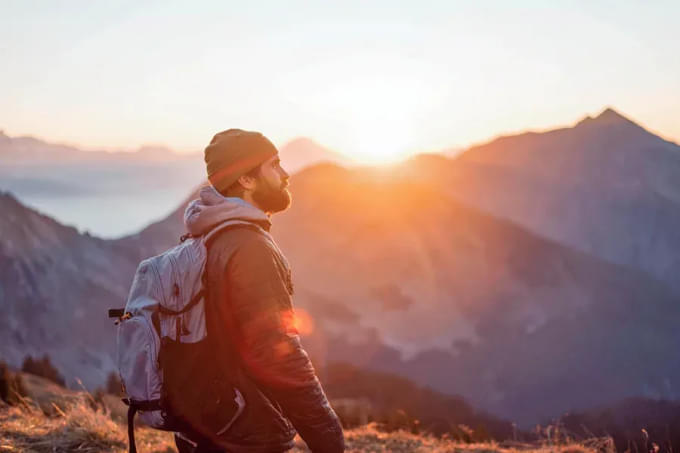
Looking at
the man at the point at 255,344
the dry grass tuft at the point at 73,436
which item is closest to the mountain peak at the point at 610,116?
the dry grass tuft at the point at 73,436

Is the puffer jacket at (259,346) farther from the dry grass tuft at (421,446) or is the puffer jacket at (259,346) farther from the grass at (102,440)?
the dry grass tuft at (421,446)

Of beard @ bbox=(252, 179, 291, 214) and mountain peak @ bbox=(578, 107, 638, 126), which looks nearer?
beard @ bbox=(252, 179, 291, 214)

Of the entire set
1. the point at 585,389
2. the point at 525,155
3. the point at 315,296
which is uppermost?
the point at 525,155

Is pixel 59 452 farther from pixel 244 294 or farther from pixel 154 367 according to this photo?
pixel 244 294

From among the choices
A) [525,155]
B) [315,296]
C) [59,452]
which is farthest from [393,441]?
[525,155]

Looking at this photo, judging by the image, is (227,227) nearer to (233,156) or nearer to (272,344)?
(233,156)

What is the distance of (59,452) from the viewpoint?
5.96 m

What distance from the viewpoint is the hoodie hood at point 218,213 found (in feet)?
9.53

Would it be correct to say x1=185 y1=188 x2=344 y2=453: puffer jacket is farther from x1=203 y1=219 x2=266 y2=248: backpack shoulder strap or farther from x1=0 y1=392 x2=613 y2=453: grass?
x1=0 y1=392 x2=613 y2=453: grass

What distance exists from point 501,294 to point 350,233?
2493 centimetres

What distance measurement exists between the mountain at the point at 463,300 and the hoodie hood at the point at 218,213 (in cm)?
5802

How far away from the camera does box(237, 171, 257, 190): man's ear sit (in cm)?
308

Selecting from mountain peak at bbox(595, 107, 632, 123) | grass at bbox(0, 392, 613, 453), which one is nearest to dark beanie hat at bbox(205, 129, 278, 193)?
grass at bbox(0, 392, 613, 453)

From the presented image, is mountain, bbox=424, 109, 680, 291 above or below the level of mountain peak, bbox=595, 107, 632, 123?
below
